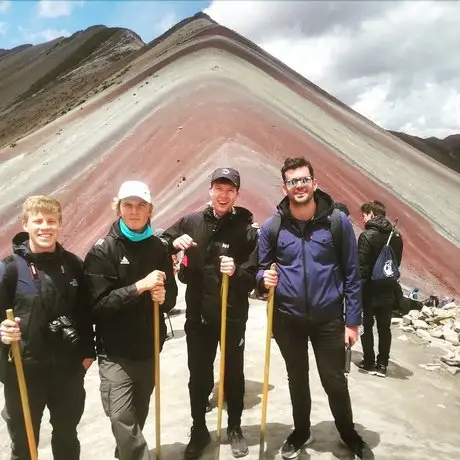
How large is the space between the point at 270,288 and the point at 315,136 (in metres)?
14.5

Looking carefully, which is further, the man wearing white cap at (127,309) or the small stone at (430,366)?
the small stone at (430,366)

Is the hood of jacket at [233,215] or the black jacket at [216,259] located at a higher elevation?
the hood of jacket at [233,215]

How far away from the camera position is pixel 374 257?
5.85 meters

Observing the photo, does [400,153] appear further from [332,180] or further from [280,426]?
[280,426]

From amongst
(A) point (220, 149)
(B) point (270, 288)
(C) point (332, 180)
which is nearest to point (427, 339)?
(B) point (270, 288)

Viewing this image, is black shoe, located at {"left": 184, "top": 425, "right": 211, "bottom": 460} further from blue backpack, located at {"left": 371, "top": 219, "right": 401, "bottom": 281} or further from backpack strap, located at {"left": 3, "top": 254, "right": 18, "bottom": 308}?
blue backpack, located at {"left": 371, "top": 219, "right": 401, "bottom": 281}

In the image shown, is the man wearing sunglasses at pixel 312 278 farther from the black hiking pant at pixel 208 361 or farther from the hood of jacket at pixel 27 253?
the hood of jacket at pixel 27 253

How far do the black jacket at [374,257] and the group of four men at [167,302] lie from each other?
2.17 m

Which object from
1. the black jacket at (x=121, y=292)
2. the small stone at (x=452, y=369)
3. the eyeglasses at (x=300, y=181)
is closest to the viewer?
the black jacket at (x=121, y=292)

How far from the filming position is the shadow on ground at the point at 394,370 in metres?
6.30

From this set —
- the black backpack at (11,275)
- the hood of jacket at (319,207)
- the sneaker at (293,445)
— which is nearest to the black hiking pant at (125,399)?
the black backpack at (11,275)

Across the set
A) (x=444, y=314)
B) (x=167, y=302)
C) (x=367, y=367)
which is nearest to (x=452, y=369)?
(x=367, y=367)

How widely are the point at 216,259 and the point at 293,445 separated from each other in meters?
1.45

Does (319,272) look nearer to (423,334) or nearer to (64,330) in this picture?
(64,330)
